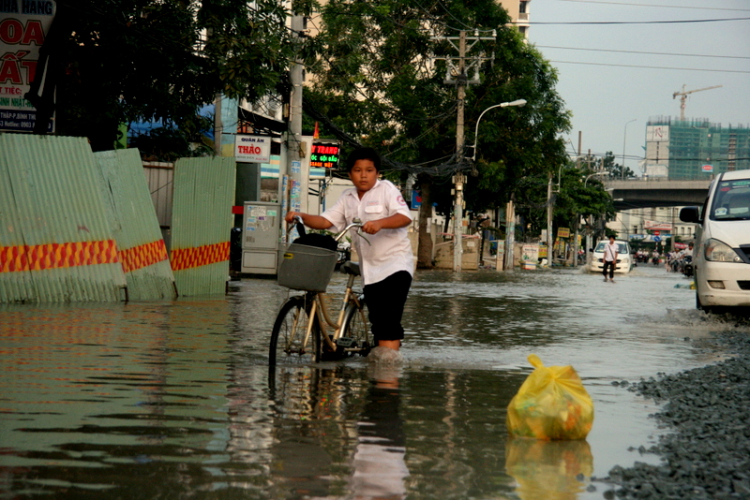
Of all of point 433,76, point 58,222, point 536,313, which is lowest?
point 536,313

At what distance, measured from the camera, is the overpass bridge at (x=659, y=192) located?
88250 millimetres

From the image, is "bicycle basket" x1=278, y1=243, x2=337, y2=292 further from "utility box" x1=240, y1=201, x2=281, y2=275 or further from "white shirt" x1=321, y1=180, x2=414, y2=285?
"utility box" x1=240, y1=201, x2=281, y2=275

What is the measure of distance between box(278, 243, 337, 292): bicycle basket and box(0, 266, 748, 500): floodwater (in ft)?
2.25

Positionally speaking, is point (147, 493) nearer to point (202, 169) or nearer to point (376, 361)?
point (376, 361)

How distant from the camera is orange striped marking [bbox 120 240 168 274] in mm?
15055

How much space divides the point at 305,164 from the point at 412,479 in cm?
3605

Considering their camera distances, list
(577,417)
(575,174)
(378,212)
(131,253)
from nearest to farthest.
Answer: (577,417) → (378,212) → (131,253) → (575,174)

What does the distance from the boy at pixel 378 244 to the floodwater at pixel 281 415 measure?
52 centimetres

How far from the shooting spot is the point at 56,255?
547 inches

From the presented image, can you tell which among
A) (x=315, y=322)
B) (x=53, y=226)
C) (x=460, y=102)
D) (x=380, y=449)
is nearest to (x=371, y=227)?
(x=315, y=322)

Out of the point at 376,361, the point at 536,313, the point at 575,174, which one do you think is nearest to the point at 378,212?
the point at 376,361

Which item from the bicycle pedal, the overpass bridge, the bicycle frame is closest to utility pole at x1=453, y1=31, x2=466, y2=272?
the bicycle frame

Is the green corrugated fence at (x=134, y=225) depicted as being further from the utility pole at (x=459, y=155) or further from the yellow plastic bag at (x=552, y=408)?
the utility pole at (x=459, y=155)

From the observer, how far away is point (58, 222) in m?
13.9
